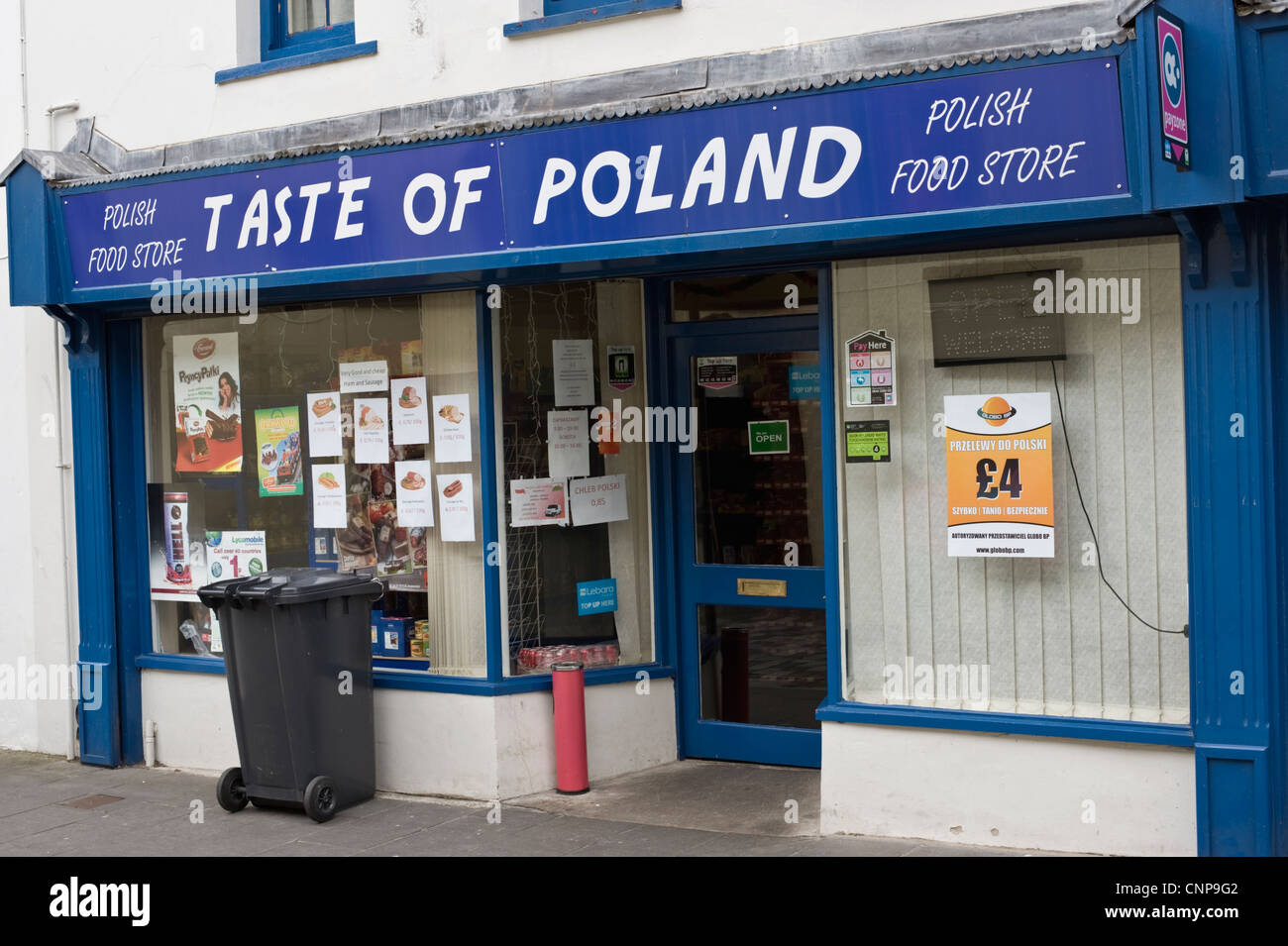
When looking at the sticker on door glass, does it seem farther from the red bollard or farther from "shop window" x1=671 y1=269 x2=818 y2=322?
the red bollard

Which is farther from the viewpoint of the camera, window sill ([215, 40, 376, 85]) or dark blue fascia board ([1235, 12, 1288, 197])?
window sill ([215, 40, 376, 85])

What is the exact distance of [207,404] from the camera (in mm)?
8812

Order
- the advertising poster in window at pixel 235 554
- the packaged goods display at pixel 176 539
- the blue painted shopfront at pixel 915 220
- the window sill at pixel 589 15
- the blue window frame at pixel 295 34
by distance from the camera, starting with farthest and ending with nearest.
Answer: the packaged goods display at pixel 176 539
the advertising poster in window at pixel 235 554
the blue window frame at pixel 295 34
the window sill at pixel 589 15
the blue painted shopfront at pixel 915 220

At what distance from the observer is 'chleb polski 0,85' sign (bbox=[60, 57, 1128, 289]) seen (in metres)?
5.68

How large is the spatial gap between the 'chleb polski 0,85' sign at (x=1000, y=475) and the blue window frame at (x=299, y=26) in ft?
14.2

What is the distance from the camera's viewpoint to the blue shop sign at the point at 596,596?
26.5ft

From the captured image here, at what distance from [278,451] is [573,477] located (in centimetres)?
188

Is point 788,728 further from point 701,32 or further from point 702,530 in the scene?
point 701,32

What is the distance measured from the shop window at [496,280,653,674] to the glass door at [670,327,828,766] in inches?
11.4

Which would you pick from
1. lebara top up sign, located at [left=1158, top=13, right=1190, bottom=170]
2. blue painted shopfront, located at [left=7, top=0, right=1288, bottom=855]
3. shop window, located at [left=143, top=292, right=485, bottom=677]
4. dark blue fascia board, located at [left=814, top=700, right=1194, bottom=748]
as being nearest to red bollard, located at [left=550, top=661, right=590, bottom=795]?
blue painted shopfront, located at [left=7, top=0, right=1288, bottom=855]

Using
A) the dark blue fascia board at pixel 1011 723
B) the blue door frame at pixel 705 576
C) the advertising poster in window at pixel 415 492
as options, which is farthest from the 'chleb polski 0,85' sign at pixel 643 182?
the dark blue fascia board at pixel 1011 723

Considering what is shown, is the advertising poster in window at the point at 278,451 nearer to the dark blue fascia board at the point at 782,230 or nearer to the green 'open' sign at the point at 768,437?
the dark blue fascia board at the point at 782,230

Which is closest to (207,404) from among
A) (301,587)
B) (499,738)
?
(301,587)

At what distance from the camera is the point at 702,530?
322 inches
